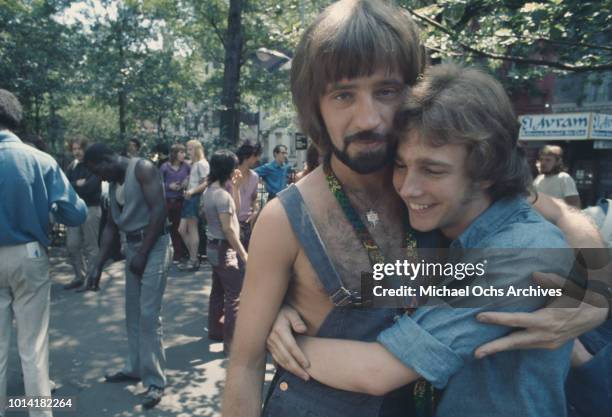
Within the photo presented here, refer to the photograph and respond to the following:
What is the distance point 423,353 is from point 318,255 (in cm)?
43

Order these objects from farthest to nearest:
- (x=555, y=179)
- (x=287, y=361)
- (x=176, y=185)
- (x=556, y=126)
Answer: (x=556, y=126), (x=176, y=185), (x=555, y=179), (x=287, y=361)

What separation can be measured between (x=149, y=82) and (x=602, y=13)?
8.71 metres

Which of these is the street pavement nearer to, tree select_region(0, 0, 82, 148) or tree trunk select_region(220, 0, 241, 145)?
tree select_region(0, 0, 82, 148)

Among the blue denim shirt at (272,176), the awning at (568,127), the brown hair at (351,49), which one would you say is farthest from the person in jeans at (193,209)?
the awning at (568,127)

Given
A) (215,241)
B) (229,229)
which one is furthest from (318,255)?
(215,241)

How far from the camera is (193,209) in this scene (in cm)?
830

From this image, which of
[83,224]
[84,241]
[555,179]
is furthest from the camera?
[84,241]

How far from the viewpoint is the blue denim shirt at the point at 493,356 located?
1.22 metres

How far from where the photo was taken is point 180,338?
17.4 feet

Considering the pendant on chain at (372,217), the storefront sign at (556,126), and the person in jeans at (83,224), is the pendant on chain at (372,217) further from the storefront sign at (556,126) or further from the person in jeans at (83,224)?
the storefront sign at (556,126)

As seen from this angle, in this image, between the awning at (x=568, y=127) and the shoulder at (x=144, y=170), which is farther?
the awning at (x=568, y=127)

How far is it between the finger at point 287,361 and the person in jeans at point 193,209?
650cm

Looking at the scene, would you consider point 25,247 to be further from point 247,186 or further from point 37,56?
point 37,56

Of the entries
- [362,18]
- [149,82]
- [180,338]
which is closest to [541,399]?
[362,18]
